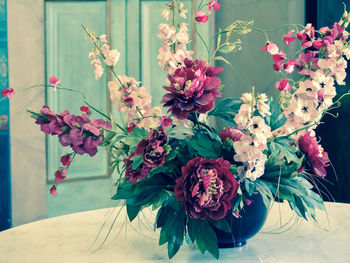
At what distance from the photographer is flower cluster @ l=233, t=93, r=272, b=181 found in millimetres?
813

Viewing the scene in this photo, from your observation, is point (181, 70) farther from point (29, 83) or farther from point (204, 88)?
point (29, 83)

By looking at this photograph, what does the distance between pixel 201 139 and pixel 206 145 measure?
14mm

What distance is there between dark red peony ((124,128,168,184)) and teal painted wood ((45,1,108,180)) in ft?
5.42

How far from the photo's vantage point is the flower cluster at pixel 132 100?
91cm

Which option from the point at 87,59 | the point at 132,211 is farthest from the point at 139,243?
the point at 87,59

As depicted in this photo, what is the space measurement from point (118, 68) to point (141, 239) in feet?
5.46

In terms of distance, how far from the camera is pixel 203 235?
0.86 meters

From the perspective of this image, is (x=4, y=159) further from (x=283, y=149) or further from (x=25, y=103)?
(x=283, y=149)

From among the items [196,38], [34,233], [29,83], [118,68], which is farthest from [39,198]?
[34,233]

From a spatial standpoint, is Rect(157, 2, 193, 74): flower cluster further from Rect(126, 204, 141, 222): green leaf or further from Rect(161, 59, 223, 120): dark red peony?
Rect(126, 204, 141, 222): green leaf

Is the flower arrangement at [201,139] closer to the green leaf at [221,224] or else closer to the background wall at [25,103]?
the green leaf at [221,224]

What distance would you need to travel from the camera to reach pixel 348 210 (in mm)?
1320

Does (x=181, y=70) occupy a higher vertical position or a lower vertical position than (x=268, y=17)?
lower

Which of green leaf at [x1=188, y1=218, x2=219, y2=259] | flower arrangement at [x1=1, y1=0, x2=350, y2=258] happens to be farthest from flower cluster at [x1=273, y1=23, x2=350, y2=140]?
green leaf at [x1=188, y1=218, x2=219, y2=259]
